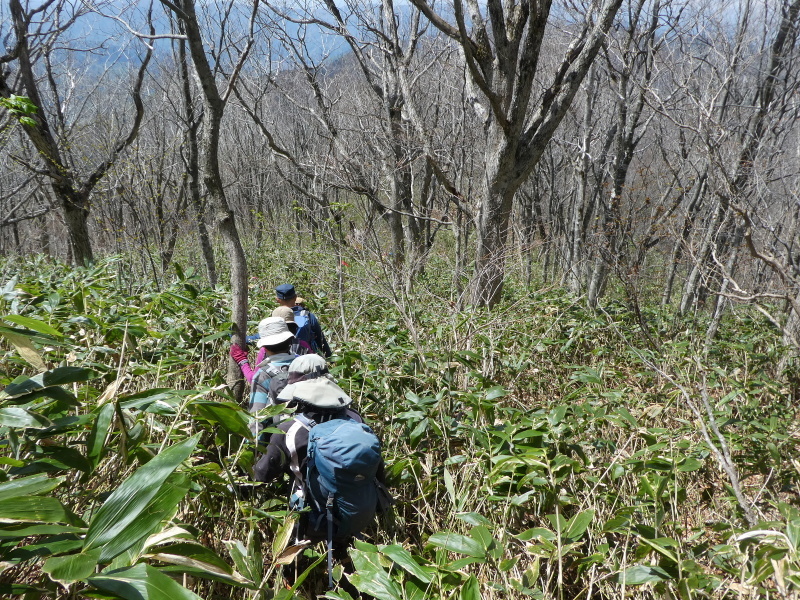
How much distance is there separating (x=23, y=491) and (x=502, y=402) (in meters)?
3.00

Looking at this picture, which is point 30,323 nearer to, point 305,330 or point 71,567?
point 71,567

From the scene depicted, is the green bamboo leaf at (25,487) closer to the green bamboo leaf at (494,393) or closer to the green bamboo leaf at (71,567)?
the green bamboo leaf at (71,567)

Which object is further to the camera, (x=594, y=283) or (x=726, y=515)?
(x=594, y=283)

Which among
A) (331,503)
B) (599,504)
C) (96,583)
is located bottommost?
(599,504)

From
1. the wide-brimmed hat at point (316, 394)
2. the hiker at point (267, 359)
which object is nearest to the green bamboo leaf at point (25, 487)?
the wide-brimmed hat at point (316, 394)

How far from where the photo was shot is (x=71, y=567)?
592mm

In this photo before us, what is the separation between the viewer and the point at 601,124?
1249 cm

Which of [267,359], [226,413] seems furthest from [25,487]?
[267,359]

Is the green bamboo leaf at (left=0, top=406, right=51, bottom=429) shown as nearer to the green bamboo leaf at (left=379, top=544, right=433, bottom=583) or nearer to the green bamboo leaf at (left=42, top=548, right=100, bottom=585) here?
the green bamboo leaf at (left=42, top=548, right=100, bottom=585)

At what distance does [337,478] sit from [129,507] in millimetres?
1589

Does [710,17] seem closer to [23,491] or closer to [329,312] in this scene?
[329,312]

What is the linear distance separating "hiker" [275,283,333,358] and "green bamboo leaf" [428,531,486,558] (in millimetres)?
2632

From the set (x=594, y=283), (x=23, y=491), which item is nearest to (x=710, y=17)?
(x=594, y=283)

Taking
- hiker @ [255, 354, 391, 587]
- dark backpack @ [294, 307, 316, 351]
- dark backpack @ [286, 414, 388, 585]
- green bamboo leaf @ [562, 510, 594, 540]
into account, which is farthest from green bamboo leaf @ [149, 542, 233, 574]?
dark backpack @ [294, 307, 316, 351]
